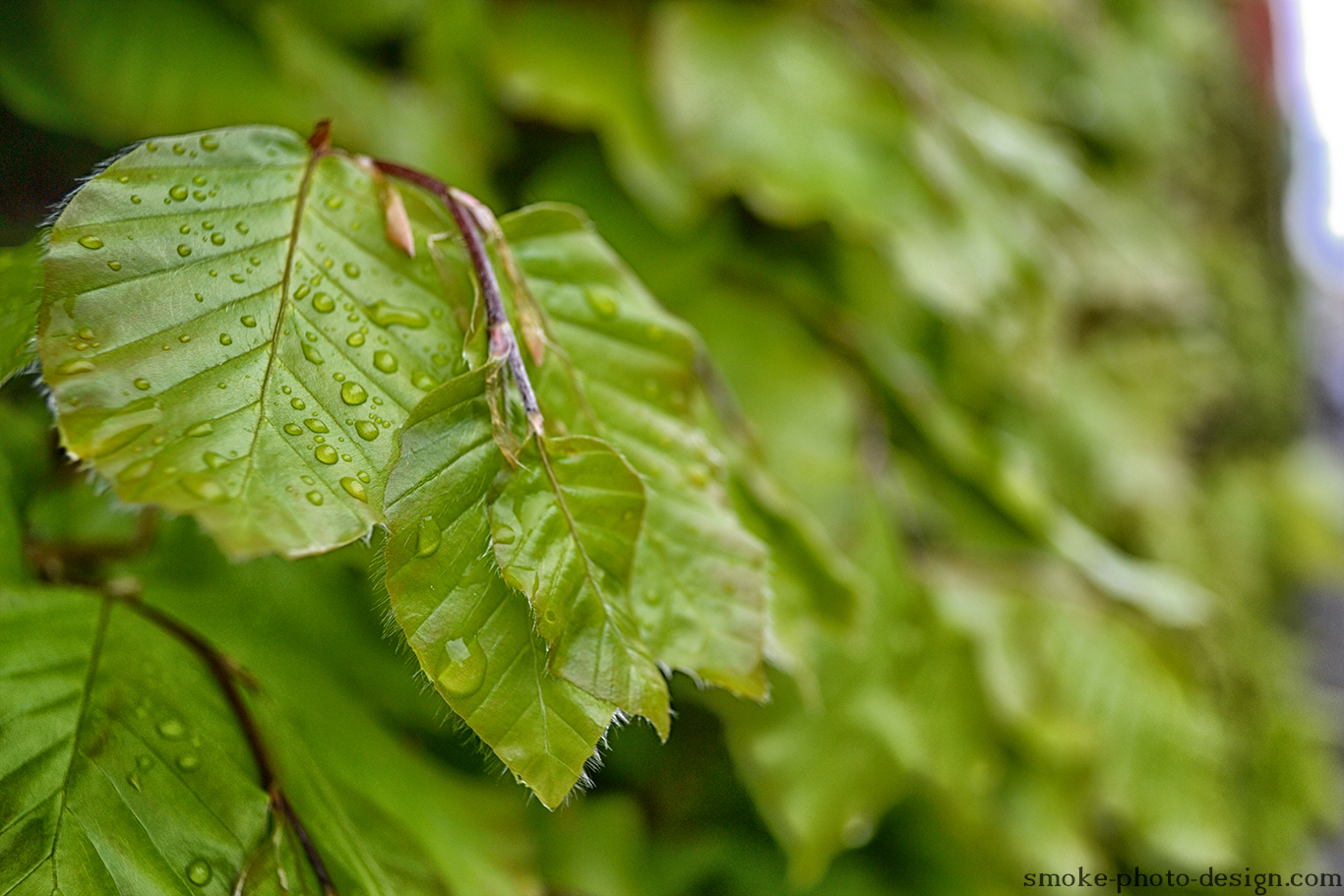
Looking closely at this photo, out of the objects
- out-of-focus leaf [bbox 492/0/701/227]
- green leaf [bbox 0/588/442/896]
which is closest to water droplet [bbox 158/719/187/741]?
green leaf [bbox 0/588/442/896]

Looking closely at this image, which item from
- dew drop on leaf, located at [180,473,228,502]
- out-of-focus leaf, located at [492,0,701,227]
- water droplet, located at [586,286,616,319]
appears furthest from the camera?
out-of-focus leaf, located at [492,0,701,227]

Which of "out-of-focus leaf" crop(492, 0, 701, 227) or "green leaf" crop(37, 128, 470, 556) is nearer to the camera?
"green leaf" crop(37, 128, 470, 556)

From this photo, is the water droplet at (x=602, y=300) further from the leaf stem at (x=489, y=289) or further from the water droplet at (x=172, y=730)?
the water droplet at (x=172, y=730)

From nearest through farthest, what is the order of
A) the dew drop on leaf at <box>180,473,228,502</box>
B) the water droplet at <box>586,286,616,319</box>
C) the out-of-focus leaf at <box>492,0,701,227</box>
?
the dew drop on leaf at <box>180,473,228,502</box>, the water droplet at <box>586,286,616,319</box>, the out-of-focus leaf at <box>492,0,701,227</box>

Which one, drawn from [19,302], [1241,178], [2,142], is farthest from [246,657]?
[1241,178]

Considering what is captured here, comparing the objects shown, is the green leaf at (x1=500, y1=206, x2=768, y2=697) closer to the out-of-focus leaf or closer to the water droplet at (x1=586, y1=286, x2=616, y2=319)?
the water droplet at (x1=586, y1=286, x2=616, y2=319)

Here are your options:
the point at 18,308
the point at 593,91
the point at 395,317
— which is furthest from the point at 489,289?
the point at 593,91
